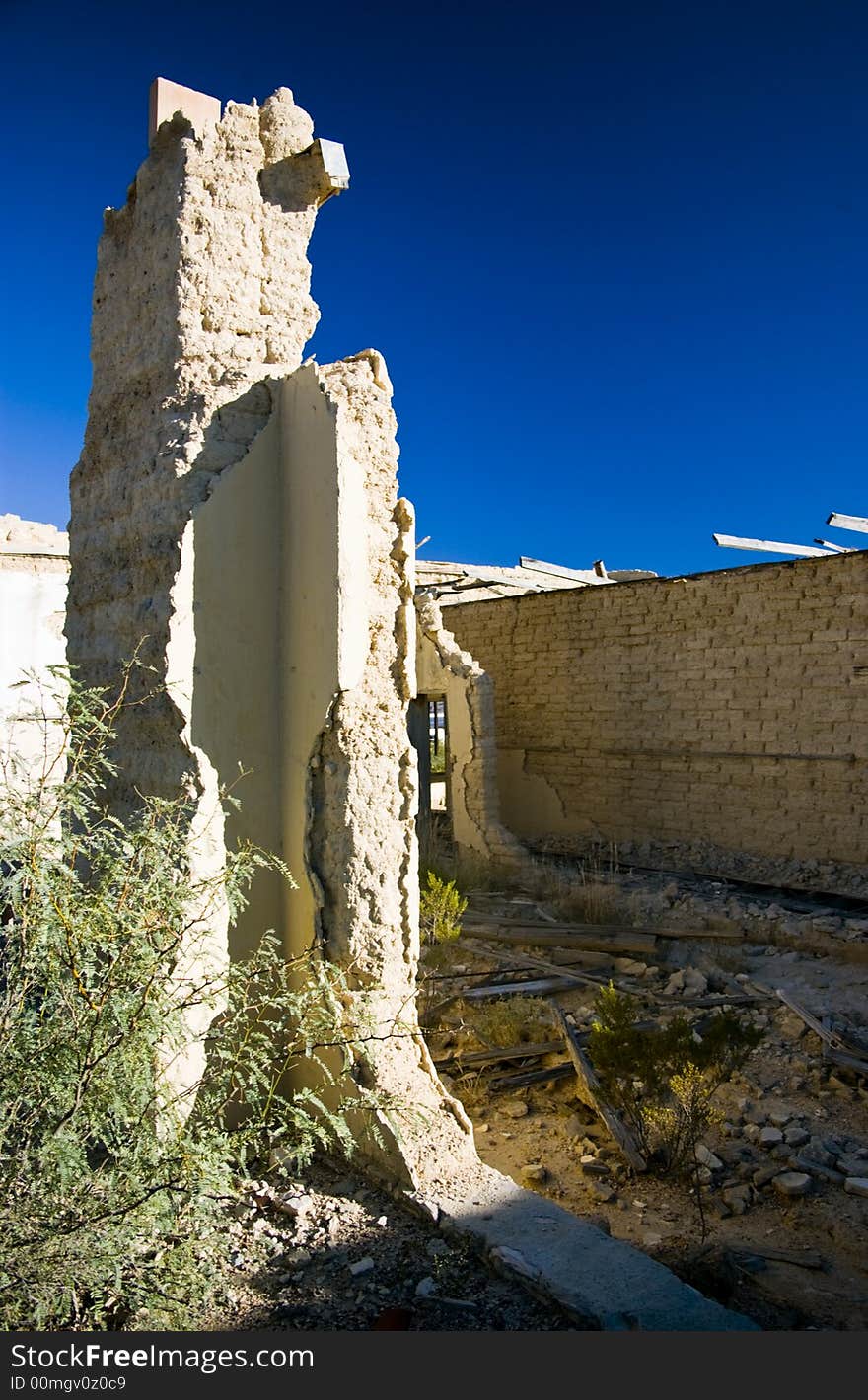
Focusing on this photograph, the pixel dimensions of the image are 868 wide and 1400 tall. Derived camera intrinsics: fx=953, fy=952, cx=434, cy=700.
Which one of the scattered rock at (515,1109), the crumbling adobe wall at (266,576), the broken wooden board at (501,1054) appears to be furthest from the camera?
the broken wooden board at (501,1054)

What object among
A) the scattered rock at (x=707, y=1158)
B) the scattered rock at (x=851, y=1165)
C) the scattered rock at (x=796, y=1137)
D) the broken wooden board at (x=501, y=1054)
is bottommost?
the scattered rock at (x=707, y=1158)

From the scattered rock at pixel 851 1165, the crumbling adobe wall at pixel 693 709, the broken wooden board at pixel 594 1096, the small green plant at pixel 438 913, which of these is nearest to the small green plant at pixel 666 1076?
the broken wooden board at pixel 594 1096

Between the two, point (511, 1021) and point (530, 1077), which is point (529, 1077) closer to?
point (530, 1077)

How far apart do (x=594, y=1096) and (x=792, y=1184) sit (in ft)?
3.49

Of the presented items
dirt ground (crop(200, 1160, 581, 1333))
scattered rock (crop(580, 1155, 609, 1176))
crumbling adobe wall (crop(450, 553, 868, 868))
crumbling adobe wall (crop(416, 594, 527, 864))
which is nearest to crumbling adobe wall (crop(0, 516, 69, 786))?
crumbling adobe wall (crop(416, 594, 527, 864))

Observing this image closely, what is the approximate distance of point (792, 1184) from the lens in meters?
4.21

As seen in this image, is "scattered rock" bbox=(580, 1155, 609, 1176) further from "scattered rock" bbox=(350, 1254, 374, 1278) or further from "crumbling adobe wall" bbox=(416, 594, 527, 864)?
"crumbling adobe wall" bbox=(416, 594, 527, 864)

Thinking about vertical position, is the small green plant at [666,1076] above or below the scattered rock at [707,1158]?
above

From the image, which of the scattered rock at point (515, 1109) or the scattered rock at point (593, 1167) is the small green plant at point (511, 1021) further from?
the scattered rock at point (593, 1167)

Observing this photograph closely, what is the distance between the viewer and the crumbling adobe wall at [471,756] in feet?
33.7

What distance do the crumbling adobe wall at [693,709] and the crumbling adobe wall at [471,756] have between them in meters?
1.35

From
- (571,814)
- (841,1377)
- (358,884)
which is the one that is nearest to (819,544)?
(571,814)

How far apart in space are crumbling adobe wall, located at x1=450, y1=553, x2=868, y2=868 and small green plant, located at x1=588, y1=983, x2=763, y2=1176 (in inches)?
182

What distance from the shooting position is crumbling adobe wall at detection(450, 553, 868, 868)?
895 centimetres
